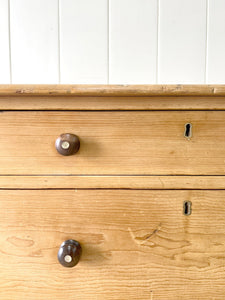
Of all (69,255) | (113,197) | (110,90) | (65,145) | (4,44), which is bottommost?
(69,255)

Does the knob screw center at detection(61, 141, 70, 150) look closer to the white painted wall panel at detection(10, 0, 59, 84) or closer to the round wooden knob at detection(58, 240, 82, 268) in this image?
the round wooden knob at detection(58, 240, 82, 268)

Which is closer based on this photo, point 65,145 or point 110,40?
point 65,145

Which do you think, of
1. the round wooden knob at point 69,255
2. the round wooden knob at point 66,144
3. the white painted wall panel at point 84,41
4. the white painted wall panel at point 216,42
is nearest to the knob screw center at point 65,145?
the round wooden knob at point 66,144

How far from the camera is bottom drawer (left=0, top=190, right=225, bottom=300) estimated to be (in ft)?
1.66

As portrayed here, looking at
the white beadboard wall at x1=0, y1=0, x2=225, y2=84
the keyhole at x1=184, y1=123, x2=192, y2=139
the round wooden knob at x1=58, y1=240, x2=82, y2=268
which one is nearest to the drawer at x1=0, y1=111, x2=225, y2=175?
the keyhole at x1=184, y1=123, x2=192, y2=139

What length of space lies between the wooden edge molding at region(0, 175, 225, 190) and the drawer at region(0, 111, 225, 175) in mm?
11

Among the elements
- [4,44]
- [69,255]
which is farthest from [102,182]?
[4,44]

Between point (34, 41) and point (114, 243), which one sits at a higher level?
point (34, 41)

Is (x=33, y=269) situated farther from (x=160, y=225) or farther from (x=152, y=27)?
(x=152, y=27)

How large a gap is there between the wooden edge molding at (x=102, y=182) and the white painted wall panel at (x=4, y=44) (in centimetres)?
62

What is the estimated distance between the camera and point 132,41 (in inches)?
37.6

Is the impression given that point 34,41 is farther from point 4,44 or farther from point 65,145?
point 65,145

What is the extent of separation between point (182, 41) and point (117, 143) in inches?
26.0

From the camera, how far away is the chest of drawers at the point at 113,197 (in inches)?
19.5
